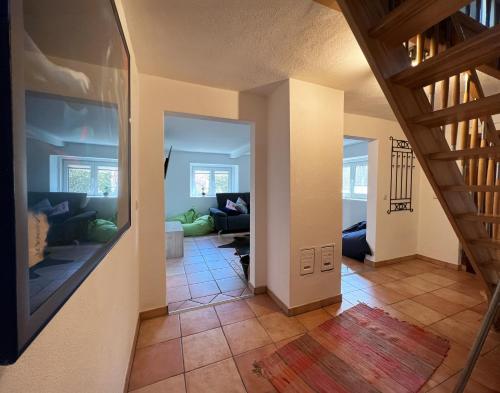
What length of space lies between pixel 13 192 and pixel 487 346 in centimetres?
297

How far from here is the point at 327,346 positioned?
1729 mm

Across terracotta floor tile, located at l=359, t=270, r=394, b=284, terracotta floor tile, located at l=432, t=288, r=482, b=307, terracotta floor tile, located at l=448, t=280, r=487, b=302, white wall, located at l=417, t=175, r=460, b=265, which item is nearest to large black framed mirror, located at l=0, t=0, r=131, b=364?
terracotta floor tile, located at l=359, t=270, r=394, b=284

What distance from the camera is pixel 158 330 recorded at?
6.29 feet

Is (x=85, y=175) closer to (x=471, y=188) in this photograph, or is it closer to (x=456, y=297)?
(x=471, y=188)

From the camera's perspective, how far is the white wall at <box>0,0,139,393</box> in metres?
0.42

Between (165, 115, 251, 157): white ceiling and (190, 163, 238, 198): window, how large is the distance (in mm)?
720

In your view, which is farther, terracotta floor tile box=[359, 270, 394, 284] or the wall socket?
terracotta floor tile box=[359, 270, 394, 284]

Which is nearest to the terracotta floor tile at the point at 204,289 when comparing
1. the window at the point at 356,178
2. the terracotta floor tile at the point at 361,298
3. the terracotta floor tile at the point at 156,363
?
the terracotta floor tile at the point at 156,363

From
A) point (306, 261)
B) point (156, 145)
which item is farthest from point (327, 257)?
point (156, 145)

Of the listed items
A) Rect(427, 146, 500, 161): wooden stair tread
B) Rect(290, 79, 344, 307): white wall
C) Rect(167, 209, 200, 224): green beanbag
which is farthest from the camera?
Rect(167, 209, 200, 224): green beanbag

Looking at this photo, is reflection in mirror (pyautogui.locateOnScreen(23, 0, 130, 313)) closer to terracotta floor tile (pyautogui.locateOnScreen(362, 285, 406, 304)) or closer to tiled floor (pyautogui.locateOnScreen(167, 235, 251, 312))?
tiled floor (pyautogui.locateOnScreen(167, 235, 251, 312))

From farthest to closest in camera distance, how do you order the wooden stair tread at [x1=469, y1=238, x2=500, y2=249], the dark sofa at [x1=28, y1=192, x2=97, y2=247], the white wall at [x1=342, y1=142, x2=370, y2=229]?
the white wall at [x1=342, y1=142, x2=370, y2=229] < the wooden stair tread at [x1=469, y1=238, x2=500, y2=249] < the dark sofa at [x1=28, y1=192, x2=97, y2=247]

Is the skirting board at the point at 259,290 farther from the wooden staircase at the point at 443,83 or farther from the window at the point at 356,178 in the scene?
the window at the point at 356,178

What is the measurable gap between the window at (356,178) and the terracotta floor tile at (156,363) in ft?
15.5
